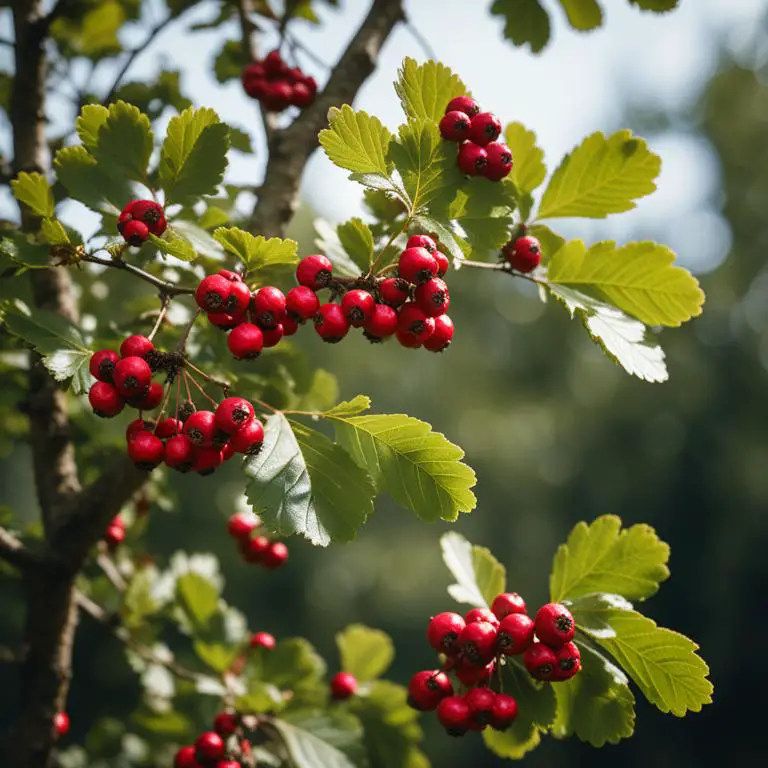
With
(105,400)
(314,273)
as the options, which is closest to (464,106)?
(314,273)

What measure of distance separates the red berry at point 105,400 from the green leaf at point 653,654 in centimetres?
105

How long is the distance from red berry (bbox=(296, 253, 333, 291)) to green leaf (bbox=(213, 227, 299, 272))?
1.1 inches

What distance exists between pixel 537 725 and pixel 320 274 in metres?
1.07

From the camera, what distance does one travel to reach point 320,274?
1.51m

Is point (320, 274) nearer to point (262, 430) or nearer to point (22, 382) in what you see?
point (262, 430)

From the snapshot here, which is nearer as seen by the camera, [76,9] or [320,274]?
[320,274]

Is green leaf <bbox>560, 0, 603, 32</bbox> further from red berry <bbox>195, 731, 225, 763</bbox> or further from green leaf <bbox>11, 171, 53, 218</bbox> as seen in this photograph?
red berry <bbox>195, 731, 225, 763</bbox>

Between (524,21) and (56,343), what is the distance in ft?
5.73

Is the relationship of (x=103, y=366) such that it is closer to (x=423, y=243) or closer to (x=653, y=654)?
(x=423, y=243)

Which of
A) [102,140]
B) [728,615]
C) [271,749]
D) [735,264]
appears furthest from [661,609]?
[102,140]

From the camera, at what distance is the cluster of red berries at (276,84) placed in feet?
7.63

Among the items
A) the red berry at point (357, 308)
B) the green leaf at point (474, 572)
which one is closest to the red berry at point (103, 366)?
the red berry at point (357, 308)

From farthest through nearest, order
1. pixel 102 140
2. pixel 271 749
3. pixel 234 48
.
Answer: pixel 234 48 < pixel 271 749 < pixel 102 140

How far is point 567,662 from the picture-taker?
151 centimetres
